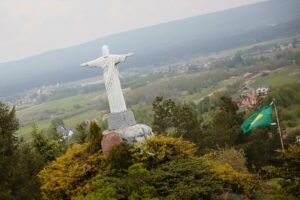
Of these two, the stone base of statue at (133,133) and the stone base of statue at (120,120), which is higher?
the stone base of statue at (120,120)

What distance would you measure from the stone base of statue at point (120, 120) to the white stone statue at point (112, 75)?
0.19 metres

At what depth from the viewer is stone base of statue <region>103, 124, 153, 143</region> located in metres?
17.9

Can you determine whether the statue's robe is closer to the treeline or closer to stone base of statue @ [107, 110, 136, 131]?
stone base of statue @ [107, 110, 136, 131]

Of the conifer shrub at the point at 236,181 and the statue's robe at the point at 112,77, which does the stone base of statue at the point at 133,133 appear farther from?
the conifer shrub at the point at 236,181

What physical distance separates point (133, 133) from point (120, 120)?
2.51 ft

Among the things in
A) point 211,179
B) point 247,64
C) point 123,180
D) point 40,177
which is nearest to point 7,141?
point 40,177

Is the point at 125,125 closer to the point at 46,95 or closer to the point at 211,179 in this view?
the point at 211,179

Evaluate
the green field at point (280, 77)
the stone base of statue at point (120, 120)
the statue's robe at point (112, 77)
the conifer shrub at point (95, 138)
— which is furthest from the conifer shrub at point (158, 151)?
the green field at point (280, 77)

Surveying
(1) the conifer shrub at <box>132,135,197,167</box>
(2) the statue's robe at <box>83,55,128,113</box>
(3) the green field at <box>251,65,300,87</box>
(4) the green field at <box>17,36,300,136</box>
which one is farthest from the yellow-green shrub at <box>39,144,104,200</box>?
(3) the green field at <box>251,65,300,87</box>

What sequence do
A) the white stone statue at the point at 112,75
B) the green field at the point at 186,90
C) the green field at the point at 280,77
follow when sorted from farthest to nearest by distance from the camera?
the green field at the point at 186,90 < the green field at the point at 280,77 < the white stone statue at the point at 112,75

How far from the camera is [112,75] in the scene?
18.0 m

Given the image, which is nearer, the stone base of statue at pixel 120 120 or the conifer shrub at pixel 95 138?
the conifer shrub at pixel 95 138

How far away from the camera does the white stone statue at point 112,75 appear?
1802 centimetres

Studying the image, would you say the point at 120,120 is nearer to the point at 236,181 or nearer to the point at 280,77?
the point at 236,181
